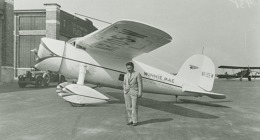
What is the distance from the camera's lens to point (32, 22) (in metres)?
33.8

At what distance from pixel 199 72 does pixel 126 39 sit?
4.59m

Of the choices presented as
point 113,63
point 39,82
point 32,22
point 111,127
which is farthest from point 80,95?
point 32,22

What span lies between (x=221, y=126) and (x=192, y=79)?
15.9 feet

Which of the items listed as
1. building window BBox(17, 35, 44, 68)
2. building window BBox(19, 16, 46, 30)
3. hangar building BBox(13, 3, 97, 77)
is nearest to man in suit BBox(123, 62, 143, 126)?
hangar building BBox(13, 3, 97, 77)

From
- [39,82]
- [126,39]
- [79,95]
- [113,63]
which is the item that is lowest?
[39,82]

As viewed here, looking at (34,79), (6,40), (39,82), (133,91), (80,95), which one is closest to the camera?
(133,91)

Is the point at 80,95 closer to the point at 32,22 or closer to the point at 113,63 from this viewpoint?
the point at 113,63

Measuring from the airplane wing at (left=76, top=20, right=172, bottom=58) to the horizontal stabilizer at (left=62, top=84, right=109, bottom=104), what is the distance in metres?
1.71

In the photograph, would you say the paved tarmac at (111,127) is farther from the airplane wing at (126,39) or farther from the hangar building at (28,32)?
the hangar building at (28,32)

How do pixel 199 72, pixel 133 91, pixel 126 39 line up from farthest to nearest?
1. pixel 199 72
2. pixel 126 39
3. pixel 133 91

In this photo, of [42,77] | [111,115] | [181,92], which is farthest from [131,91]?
[42,77]

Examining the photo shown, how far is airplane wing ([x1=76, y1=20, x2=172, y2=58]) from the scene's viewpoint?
21.5 ft

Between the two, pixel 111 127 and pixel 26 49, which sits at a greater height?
pixel 26 49

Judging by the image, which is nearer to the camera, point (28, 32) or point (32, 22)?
point (28, 32)
